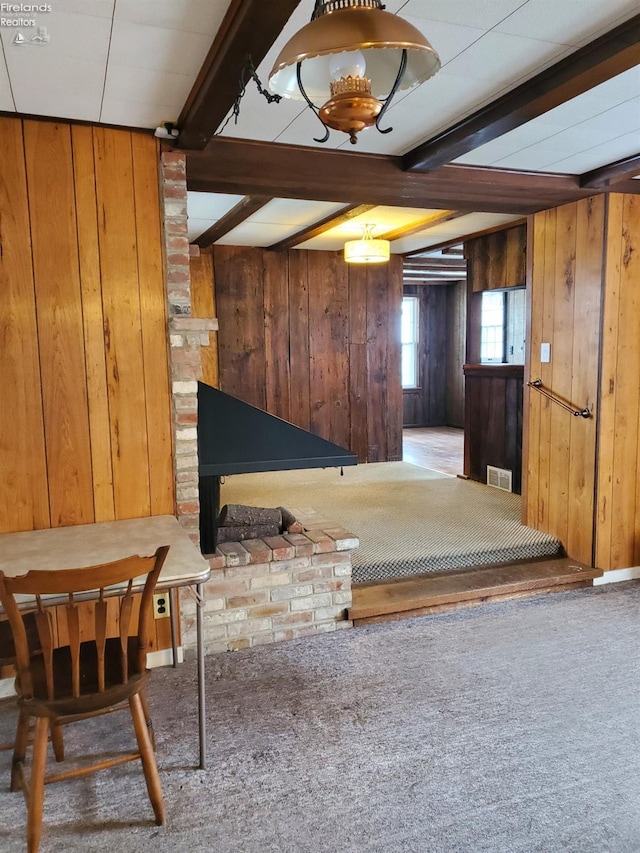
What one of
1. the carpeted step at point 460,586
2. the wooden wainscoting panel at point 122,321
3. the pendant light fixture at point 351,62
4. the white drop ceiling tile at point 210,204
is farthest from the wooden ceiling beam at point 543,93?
the carpeted step at point 460,586

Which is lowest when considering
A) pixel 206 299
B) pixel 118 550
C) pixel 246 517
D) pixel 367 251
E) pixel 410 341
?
pixel 246 517

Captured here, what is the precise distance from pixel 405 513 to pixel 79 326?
2.86 meters

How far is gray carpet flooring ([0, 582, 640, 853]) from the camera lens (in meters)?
1.82

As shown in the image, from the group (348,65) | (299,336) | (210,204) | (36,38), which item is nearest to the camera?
(348,65)

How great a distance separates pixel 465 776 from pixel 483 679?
65cm

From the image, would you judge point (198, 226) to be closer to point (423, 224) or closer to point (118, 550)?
point (423, 224)

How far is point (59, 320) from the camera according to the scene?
2.56 metres

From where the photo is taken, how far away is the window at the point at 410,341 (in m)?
10.4

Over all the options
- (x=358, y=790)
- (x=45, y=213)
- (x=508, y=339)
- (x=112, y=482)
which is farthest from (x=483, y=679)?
(x=508, y=339)

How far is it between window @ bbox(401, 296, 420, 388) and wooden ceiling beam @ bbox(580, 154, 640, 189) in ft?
22.7

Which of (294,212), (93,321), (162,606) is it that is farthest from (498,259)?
(162,606)

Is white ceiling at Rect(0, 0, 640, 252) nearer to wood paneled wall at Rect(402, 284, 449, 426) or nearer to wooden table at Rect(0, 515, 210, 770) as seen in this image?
wooden table at Rect(0, 515, 210, 770)

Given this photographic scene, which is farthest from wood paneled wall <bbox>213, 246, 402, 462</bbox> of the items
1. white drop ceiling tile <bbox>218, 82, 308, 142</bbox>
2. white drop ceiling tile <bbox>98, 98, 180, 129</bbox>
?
white drop ceiling tile <bbox>98, 98, 180, 129</bbox>

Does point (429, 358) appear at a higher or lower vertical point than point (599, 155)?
lower
